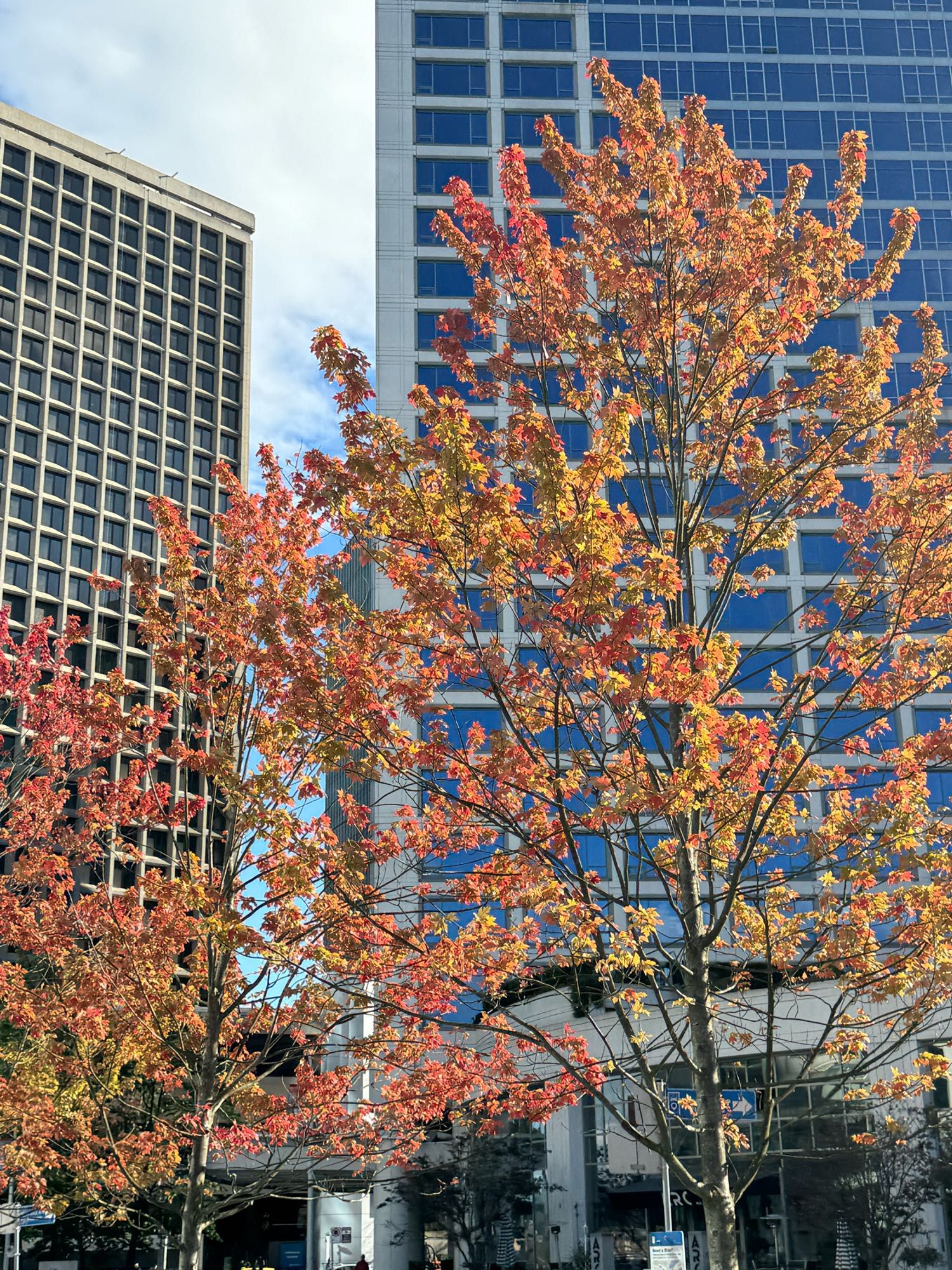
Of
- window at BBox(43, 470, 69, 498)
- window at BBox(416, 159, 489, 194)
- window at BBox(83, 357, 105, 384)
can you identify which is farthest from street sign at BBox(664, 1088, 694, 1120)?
window at BBox(83, 357, 105, 384)

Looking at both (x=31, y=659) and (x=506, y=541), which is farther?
(x=31, y=659)

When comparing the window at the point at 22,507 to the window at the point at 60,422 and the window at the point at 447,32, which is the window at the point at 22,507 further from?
the window at the point at 447,32

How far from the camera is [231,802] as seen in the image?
44.8ft

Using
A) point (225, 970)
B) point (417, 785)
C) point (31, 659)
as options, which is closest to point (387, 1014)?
point (417, 785)

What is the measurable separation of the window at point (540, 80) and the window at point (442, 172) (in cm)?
522

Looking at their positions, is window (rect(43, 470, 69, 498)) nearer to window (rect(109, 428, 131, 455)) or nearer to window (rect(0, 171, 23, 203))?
window (rect(109, 428, 131, 455))

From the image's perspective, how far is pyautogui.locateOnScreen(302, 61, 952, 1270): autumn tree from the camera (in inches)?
369

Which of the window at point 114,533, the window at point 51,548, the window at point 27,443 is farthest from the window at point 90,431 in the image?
the window at point 51,548

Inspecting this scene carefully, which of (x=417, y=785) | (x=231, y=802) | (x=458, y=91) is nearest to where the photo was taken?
(x=417, y=785)

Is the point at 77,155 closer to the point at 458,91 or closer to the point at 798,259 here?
the point at 458,91

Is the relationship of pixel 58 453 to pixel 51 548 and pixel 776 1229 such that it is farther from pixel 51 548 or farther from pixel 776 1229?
pixel 776 1229

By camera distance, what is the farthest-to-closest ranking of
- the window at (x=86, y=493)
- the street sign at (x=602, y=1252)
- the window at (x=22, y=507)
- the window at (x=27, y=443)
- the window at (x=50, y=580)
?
the window at (x=86, y=493), the window at (x=27, y=443), the window at (x=22, y=507), the window at (x=50, y=580), the street sign at (x=602, y=1252)

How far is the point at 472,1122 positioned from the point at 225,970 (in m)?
3.21

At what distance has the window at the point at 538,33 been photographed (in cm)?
7091
